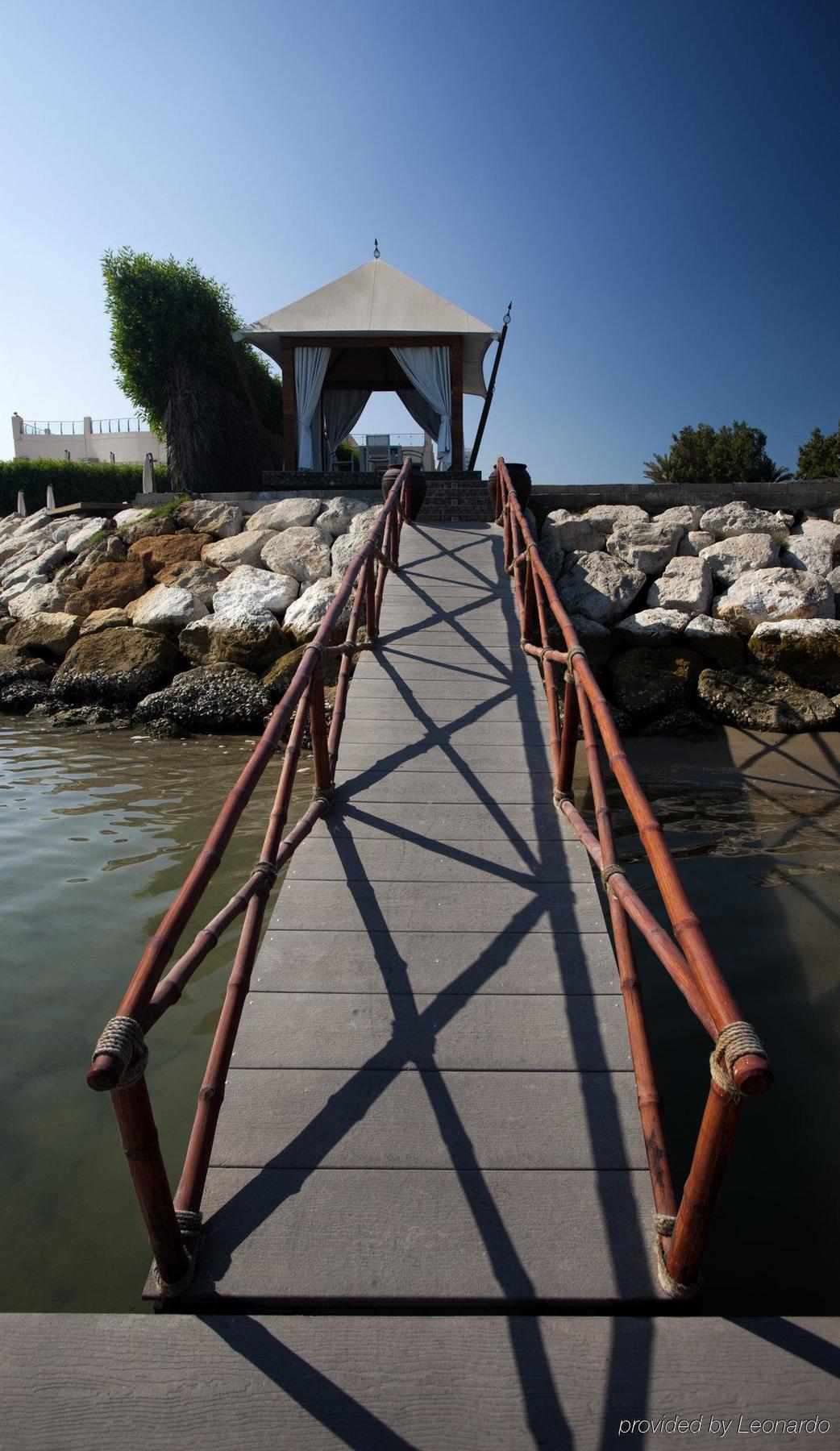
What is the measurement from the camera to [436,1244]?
5.59 feet

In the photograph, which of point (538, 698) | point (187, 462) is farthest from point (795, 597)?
point (187, 462)

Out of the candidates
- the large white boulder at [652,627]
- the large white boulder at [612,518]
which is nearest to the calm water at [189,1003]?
the large white boulder at [652,627]

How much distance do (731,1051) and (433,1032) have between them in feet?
3.50

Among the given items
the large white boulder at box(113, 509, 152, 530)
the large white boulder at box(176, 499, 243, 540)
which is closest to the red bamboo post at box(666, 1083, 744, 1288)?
the large white boulder at box(176, 499, 243, 540)

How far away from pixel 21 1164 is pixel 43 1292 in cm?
50

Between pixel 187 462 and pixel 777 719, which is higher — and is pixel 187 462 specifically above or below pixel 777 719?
above

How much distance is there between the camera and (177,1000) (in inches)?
77.6

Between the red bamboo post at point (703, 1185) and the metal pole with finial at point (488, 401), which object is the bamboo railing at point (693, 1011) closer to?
the red bamboo post at point (703, 1185)

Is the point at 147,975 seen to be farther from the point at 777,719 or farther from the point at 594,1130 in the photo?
the point at 777,719

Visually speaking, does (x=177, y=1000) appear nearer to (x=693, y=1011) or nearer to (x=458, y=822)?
(x=693, y=1011)

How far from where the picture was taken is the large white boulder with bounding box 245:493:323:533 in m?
10.4

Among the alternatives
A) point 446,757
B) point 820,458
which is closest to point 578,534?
point 446,757

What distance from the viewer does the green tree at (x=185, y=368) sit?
14742mm

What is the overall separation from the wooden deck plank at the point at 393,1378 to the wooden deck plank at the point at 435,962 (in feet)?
3.01
